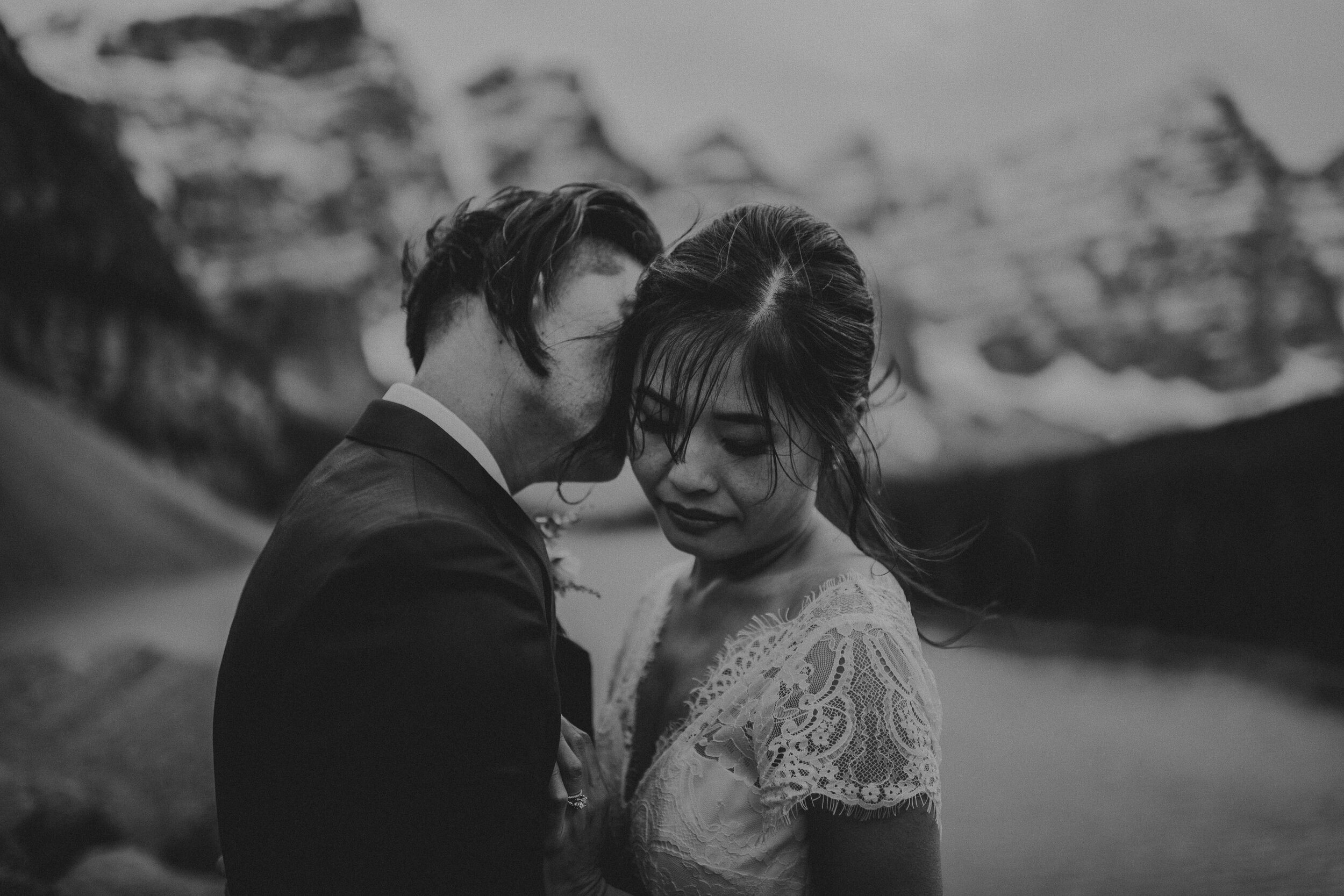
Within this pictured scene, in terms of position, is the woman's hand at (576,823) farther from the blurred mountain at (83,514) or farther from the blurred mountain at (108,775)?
the blurred mountain at (83,514)

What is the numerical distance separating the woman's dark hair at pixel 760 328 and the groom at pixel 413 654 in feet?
0.70

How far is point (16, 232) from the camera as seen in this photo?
12.8m

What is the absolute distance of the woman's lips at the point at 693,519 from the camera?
5.61 ft

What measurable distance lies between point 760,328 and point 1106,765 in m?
7.17

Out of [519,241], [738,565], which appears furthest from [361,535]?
[738,565]

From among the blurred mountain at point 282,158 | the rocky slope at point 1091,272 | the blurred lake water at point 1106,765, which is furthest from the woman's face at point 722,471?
the rocky slope at point 1091,272

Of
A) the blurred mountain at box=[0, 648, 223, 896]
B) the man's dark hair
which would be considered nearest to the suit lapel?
the man's dark hair

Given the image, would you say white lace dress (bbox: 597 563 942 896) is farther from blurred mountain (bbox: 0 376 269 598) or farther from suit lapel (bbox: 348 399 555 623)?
blurred mountain (bbox: 0 376 269 598)

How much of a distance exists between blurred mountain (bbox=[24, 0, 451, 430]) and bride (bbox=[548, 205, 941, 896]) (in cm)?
2487

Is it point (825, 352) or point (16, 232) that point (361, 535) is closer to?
point (825, 352)

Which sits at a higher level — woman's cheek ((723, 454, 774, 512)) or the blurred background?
woman's cheek ((723, 454, 774, 512))

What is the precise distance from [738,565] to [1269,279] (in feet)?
315

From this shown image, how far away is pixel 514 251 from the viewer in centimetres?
164

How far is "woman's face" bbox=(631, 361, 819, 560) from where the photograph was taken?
1.63 m
